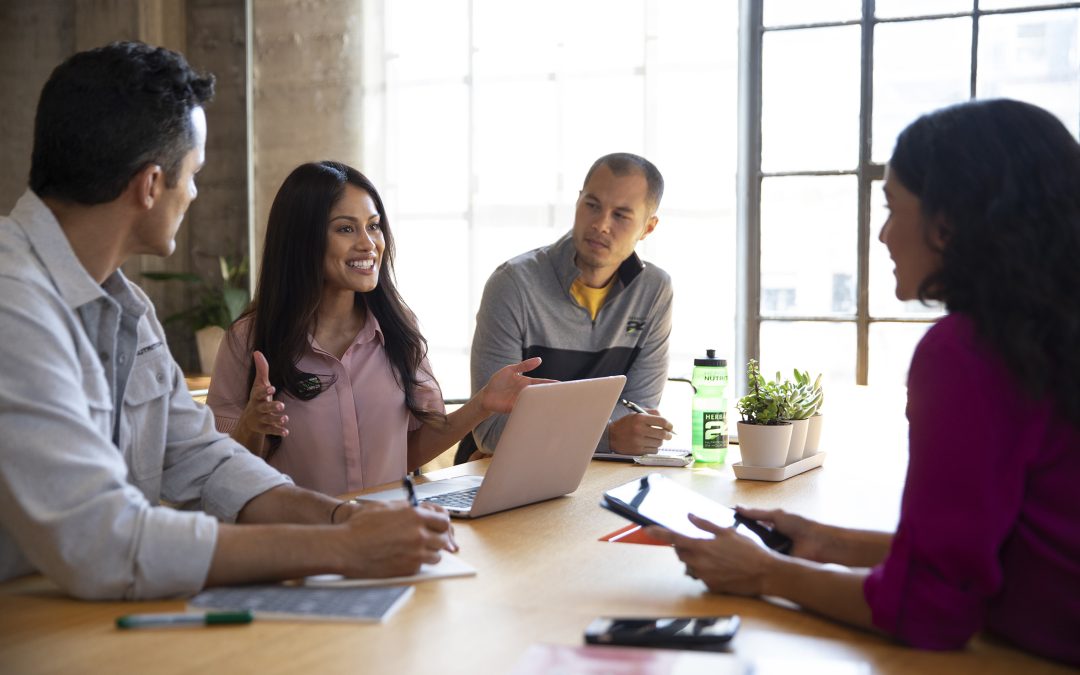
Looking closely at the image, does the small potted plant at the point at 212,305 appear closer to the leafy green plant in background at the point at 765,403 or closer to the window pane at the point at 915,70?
the window pane at the point at 915,70

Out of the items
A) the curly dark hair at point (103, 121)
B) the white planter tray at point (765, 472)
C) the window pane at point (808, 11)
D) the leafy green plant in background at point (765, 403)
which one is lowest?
the white planter tray at point (765, 472)

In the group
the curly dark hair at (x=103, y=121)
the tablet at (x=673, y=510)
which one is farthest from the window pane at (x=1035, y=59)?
the curly dark hair at (x=103, y=121)

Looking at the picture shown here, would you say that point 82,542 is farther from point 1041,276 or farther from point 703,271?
point 703,271

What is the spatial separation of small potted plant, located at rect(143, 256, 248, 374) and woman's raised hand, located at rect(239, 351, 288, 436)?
10.5ft

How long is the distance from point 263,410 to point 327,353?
416 millimetres

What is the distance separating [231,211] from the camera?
559 centimetres

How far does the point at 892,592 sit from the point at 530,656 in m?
0.42

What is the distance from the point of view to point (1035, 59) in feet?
15.3

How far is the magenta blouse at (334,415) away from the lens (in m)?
2.50

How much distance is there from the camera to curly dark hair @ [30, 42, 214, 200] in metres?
1.45

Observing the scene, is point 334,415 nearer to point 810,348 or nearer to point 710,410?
point 710,410

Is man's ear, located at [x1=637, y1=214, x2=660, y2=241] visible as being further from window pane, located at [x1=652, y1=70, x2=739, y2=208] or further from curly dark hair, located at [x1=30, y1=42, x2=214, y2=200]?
curly dark hair, located at [x1=30, y1=42, x2=214, y2=200]

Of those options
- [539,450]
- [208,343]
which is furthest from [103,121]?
[208,343]

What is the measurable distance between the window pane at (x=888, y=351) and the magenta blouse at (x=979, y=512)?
3888 mm
